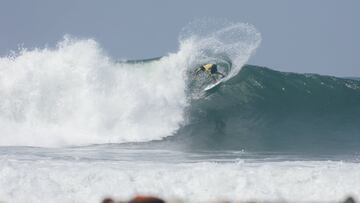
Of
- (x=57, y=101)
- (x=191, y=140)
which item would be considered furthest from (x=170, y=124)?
(x=57, y=101)

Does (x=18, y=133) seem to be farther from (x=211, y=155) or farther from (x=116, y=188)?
(x=116, y=188)

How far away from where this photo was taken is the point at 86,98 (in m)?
19.2

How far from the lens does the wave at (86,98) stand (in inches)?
697

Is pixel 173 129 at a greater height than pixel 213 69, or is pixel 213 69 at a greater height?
pixel 213 69

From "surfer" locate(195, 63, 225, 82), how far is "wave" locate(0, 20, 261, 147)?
0.29 metres

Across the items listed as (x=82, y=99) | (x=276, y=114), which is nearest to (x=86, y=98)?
(x=82, y=99)

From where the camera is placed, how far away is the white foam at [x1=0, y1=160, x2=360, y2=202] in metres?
9.27

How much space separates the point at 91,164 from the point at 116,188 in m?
1.80

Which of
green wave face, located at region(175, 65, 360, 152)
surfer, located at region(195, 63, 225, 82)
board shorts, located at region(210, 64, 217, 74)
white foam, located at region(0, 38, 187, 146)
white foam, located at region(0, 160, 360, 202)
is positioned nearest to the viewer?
white foam, located at region(0, 160, 360, 202)

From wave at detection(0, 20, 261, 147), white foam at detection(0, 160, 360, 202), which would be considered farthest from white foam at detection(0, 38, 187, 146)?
white foam at detection(0, 160, 360, 202)

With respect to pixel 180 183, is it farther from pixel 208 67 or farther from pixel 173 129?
pixel 208 67

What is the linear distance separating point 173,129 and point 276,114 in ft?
12.8

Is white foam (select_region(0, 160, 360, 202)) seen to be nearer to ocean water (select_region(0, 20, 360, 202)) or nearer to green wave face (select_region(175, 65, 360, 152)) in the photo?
ocean water (select_region(0, 20, 360, 202))

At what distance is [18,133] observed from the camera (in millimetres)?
17469
